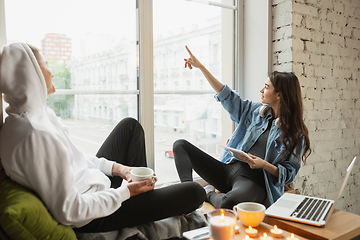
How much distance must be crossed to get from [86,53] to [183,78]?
720mm

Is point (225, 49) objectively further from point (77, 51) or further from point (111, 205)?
point (111, 205)

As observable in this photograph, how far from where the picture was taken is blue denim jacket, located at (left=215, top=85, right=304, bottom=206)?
1937 mm

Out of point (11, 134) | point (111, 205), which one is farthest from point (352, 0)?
point (11, 134)

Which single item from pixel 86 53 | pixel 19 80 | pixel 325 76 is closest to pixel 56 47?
pixel 86 53

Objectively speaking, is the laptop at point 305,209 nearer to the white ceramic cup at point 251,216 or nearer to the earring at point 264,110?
the white ceramic cup at point 251,216

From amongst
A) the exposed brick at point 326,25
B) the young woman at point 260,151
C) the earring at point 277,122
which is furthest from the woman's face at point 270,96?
the exposed brick at point 326,25

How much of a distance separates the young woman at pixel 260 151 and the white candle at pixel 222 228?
0.79 m

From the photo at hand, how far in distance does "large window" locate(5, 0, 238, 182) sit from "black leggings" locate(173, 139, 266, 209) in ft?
0.82

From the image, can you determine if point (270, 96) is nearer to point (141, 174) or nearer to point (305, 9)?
point (305, 9)

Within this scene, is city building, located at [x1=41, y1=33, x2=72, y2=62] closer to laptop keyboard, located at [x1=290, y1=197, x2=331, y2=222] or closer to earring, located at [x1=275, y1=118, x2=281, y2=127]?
earring, located at [x1=275, y1=118, x2=281, y2=127]

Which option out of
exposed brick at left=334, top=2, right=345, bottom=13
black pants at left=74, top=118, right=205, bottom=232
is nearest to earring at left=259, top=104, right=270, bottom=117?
black pants at left=74, top=118, right=205, bottom=232

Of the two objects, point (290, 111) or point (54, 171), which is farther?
point (290, 111)

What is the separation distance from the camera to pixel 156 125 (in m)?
2.11

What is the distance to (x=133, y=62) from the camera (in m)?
2.01
